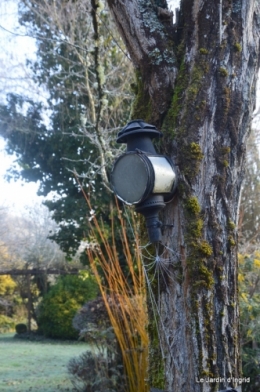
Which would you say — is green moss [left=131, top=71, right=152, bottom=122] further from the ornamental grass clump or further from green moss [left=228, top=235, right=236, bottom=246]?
the ornamental grass clump

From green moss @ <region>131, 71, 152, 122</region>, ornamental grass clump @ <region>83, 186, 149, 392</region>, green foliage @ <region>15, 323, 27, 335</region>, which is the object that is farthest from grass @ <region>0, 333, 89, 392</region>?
green moss @ <region>131, 71, 152, 122</region>

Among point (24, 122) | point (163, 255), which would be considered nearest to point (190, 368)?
point (163, 255)

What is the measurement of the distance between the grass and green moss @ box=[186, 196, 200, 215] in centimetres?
451

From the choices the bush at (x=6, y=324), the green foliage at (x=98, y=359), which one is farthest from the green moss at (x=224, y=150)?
the bush at (x=6, y=324)

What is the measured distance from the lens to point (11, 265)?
13336 mm

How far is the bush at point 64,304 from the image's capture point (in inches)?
437

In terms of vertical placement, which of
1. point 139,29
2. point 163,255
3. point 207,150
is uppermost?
point 139,29

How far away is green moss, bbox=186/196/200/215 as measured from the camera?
1715 mm

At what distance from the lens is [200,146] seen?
5.77 feet

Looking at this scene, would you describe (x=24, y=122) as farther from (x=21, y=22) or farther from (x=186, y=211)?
(x=186, y=211)

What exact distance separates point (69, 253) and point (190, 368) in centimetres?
954

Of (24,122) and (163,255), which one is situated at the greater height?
(24,122)

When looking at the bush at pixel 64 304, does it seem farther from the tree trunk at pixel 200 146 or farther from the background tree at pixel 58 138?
the tree trunk at pixel 200 146

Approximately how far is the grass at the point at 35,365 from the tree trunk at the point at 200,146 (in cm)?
437
